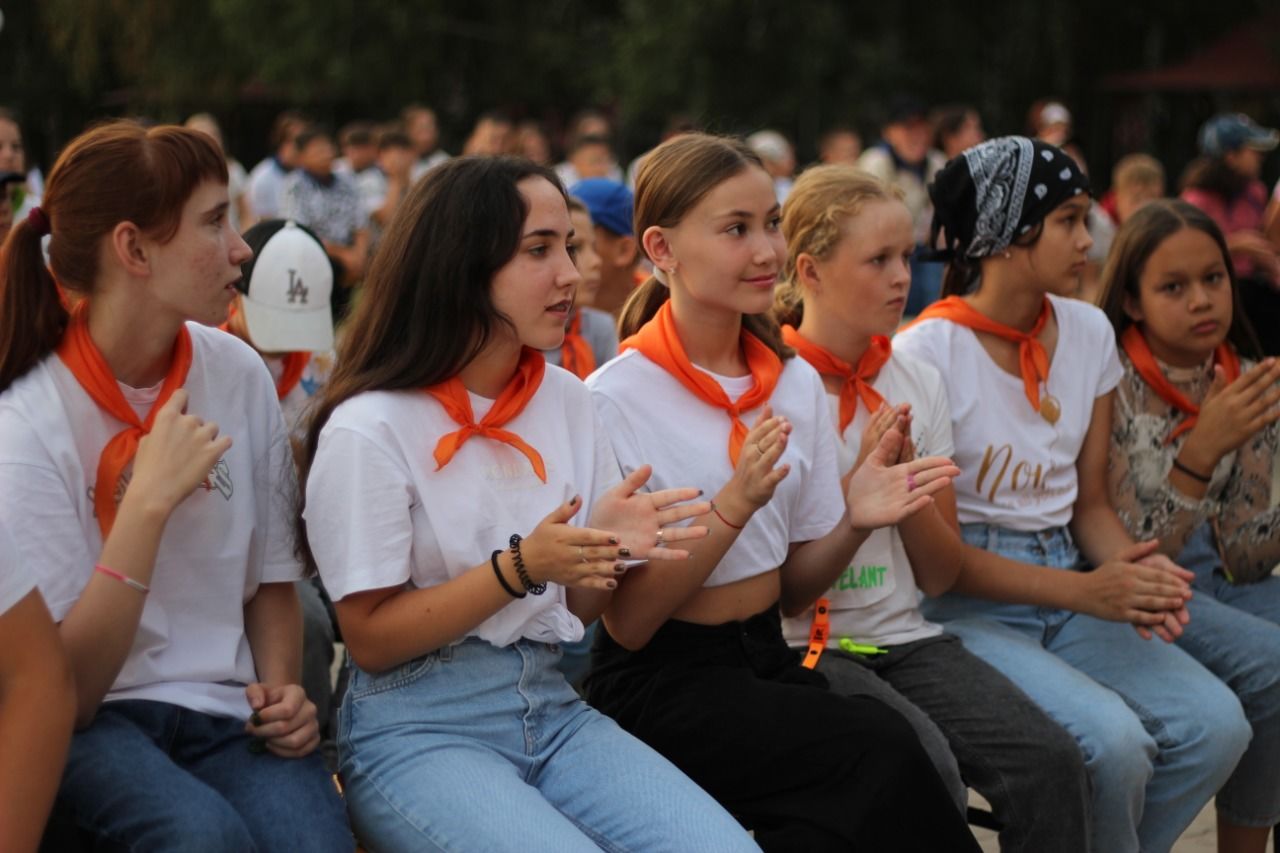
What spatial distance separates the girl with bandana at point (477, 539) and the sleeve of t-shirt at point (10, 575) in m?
0.58

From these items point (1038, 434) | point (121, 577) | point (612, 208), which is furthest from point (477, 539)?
point (612, 208)

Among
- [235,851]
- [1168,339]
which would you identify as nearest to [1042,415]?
[1168,339]

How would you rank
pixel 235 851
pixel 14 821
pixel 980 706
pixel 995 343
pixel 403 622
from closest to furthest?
pixel 14 821 → pixel 235 851 → pixel 403 622 → pixel 980 706 → pixel 995 343

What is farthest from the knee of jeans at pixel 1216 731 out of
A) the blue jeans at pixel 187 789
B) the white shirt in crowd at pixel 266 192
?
the white shirt in crowd at pixel 266 192

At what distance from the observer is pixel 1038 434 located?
3.65 meters

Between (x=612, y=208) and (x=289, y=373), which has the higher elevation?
(x=612, y=208)

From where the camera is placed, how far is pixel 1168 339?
3.88 meters

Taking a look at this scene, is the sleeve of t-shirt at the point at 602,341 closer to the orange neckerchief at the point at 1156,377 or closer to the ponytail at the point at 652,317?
the ponytail at the point at 652,317

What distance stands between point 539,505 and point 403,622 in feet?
1.08

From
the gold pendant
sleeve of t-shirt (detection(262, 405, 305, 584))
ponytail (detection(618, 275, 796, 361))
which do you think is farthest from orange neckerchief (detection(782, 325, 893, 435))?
sleeve of t-shirt (detection(262, 405, 305, 584))

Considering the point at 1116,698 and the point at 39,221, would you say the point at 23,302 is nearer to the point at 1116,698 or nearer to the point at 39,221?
the point at 39,221

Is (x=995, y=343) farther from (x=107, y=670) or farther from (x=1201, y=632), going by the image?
(x=107, y=670)

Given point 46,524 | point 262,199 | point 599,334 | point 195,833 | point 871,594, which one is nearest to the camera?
point 195,833

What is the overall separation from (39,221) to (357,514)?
0.73 m
